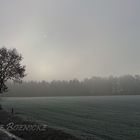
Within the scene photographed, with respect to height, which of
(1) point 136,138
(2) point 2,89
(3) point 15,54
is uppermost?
(3) point 15,54

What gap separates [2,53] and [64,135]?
42.8 metres

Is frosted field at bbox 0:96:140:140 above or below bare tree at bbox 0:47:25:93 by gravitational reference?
below

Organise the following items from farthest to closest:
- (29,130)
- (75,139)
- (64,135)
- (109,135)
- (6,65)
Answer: (6,65)
(109,135)
(29,130)
(64,135)
(75,139)

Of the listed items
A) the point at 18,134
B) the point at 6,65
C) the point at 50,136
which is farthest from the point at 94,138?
the point at 6,65

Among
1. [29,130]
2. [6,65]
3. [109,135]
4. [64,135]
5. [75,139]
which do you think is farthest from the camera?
[6,65]

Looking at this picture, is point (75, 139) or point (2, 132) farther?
point (2, 132)

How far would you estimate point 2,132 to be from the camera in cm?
2250

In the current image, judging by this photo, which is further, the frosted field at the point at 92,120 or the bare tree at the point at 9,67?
the bare tree at the point at 9,67

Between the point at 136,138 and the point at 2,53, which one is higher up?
the point at 2,53

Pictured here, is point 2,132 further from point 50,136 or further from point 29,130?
point 50,136

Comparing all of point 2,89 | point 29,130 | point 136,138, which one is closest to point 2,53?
point 2,89

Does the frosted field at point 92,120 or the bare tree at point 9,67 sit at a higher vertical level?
the bare tree at point 9,67

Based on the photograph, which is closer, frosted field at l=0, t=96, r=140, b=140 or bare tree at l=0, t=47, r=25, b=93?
frosted field at l=0, t=96, r=140, b=140

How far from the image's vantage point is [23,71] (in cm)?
6309
